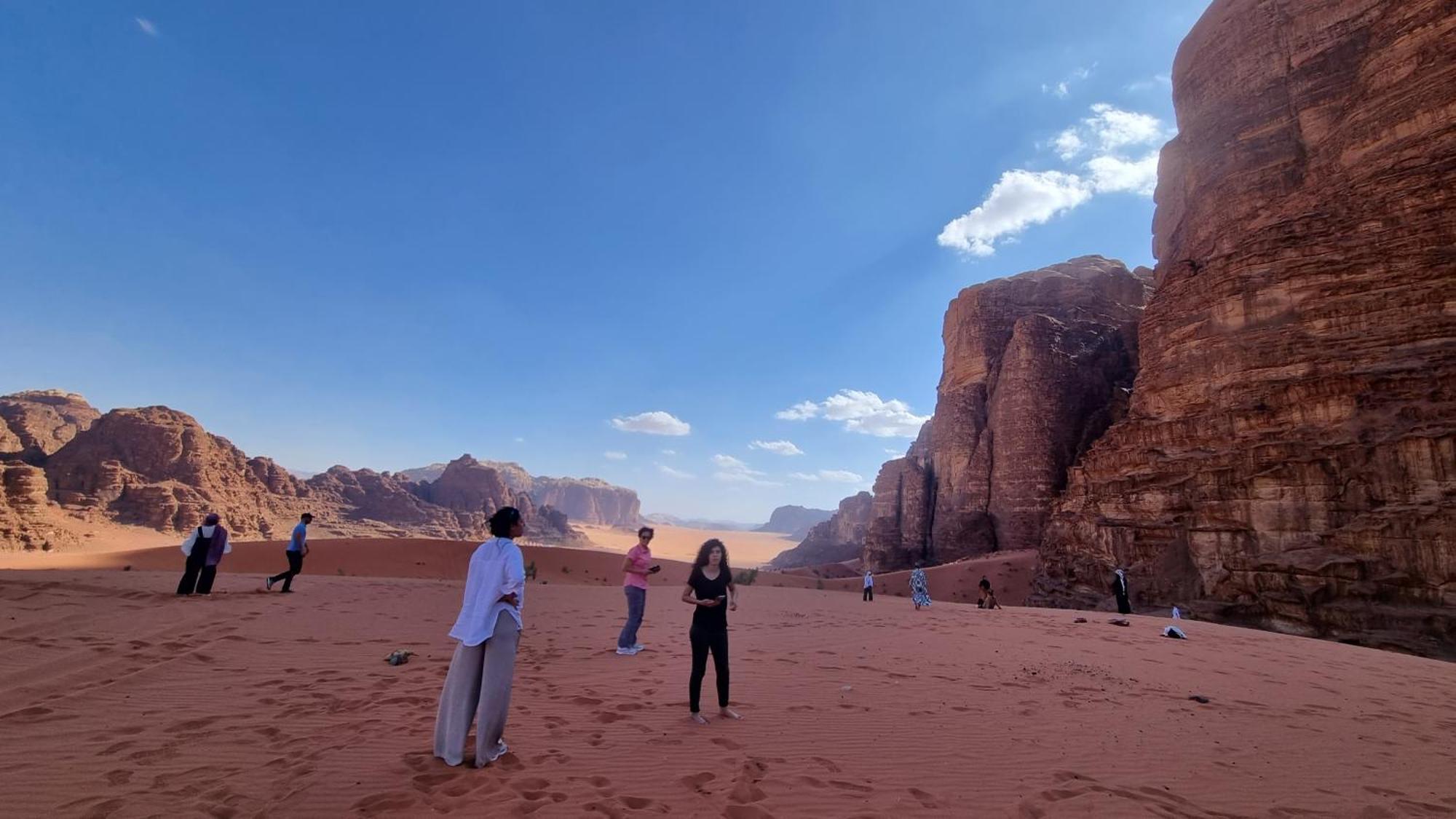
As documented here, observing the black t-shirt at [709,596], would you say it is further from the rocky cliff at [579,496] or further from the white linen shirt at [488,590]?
the rocky cliff at [579,496]

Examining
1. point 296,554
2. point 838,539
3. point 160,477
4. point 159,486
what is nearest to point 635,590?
point 296,554

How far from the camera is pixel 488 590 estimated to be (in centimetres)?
429

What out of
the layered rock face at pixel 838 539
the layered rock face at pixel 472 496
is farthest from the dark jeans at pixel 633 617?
the layered rock face at pixel 472 496

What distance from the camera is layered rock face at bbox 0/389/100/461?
3762 centimetres

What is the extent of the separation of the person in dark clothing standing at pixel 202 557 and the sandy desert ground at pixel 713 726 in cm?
122

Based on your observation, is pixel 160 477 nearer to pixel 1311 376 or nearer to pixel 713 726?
pixel 713 726

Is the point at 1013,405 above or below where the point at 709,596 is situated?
above

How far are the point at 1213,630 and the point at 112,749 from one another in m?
16.3

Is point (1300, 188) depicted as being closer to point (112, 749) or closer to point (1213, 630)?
point (1213, 630)

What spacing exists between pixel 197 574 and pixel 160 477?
38342 mm

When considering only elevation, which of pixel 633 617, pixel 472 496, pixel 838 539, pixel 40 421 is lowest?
pixel 633 617

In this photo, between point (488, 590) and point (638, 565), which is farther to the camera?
point (638, 565)

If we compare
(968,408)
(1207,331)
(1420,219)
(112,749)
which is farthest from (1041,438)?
(112,749)

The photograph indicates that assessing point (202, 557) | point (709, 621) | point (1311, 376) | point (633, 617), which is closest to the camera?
point (709, 621)
